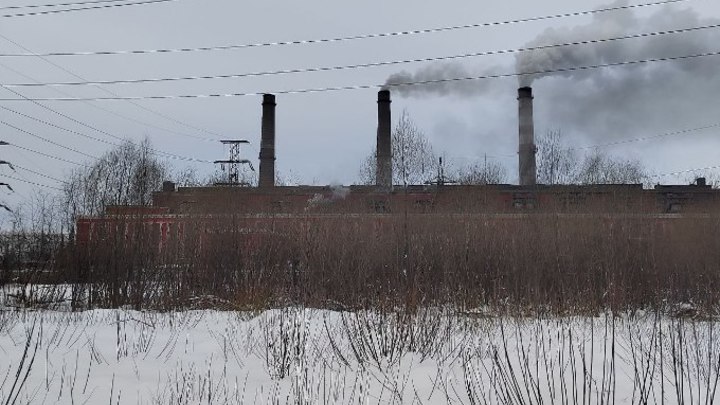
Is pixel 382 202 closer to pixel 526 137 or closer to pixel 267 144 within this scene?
pixel 267 144

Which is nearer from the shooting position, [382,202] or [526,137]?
Result: [382,202]

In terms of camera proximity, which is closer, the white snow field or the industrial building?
the white snow field

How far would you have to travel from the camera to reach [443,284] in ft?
34.8

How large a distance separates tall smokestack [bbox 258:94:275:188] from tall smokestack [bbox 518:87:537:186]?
13.0 meters

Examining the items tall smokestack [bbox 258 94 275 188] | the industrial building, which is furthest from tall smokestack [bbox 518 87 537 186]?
tall smokestack [bbox 258 94 275 188]

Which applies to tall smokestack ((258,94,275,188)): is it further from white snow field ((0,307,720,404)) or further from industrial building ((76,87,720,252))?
white snow field ((0,307,720,404))

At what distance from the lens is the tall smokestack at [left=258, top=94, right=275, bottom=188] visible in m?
30.1

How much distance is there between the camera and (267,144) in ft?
98.4

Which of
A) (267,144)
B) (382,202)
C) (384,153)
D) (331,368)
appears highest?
→ (267,144)

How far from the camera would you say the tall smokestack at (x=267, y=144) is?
98.6 ft

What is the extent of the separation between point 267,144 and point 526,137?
13.4m

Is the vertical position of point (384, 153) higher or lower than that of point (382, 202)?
higher

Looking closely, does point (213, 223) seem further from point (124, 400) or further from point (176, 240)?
point (124, 400)

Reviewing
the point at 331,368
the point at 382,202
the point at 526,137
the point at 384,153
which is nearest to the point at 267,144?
the point at 384,153
